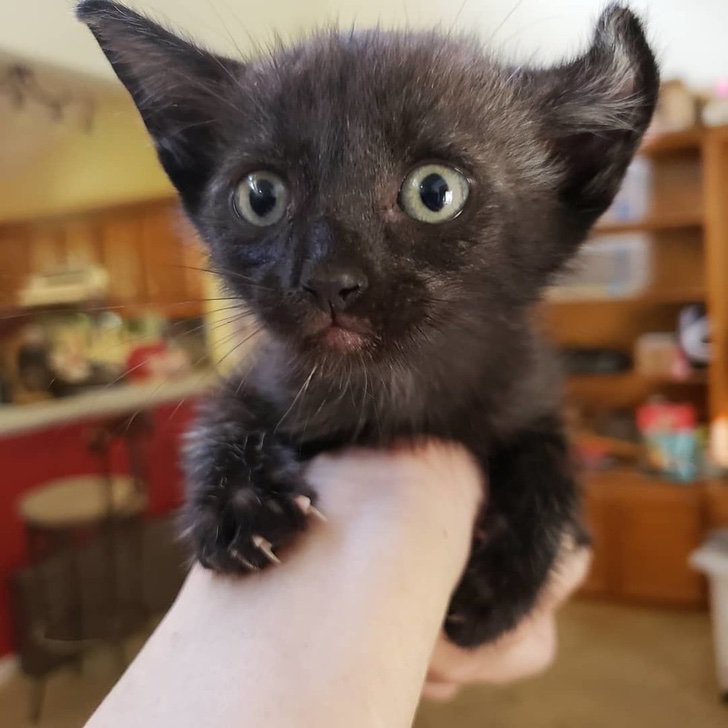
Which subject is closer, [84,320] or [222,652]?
[222,652]

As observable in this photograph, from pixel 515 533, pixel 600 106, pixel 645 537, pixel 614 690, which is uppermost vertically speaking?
pixel 600 106


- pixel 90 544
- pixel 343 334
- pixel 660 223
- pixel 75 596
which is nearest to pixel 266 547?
pixel 343 334

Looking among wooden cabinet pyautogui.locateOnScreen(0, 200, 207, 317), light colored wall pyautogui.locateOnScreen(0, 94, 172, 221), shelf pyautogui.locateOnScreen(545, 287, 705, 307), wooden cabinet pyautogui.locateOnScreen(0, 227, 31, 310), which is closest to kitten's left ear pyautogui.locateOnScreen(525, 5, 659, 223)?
wooden cabinet pyautogui.locateOnScreen(0, 200, 207, 317)

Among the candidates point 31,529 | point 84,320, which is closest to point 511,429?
point 84,320

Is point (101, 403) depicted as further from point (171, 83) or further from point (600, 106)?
point (600, 106)

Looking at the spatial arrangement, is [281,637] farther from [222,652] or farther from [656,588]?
[656,588]

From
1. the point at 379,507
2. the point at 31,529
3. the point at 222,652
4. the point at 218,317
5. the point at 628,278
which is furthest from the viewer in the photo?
the point at 628,278

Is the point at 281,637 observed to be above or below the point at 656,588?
above
